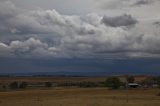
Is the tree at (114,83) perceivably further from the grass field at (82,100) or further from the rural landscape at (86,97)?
the grass field at (82,100)

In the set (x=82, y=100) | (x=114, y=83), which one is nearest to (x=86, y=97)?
(x=82, y=100)

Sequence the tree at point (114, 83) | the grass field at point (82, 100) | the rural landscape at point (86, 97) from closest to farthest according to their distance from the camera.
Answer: the grass field at point (82, 100) → the rural landscape at point (86, 97) → the tree at point (114, 83)

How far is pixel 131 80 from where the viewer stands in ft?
605

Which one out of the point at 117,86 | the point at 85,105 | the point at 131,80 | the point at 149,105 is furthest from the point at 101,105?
the point at 131,80

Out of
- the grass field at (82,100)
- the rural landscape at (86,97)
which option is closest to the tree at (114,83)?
the rural landscape at (86,97)

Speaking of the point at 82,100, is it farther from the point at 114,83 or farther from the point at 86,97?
the point at 114,83

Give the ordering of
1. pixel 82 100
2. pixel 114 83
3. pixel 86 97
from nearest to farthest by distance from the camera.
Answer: pixel 82 100 → pixel 86 97 → pixel 114 83

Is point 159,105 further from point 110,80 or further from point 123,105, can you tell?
point 110,80

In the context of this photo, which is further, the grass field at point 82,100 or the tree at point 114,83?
the tree at point 114,83

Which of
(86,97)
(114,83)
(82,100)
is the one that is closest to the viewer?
(82,100)

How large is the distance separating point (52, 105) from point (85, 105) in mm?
5784

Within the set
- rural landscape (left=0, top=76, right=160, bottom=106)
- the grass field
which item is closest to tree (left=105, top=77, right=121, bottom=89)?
rural landscape (left=0, top=76, right=160, bottom=106)

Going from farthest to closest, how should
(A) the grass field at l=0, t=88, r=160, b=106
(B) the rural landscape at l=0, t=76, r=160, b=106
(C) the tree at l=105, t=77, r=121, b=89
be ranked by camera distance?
(C) the tree at l=105, t=77, r=121, b=89 → (B) the rural landscape at l=0, t=76, r=160, b=106 → (A) the grass field at l=0, t=88, r=160, b=106

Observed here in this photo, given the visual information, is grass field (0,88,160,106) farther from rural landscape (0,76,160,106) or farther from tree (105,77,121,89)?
tree (105,77,121,89)
